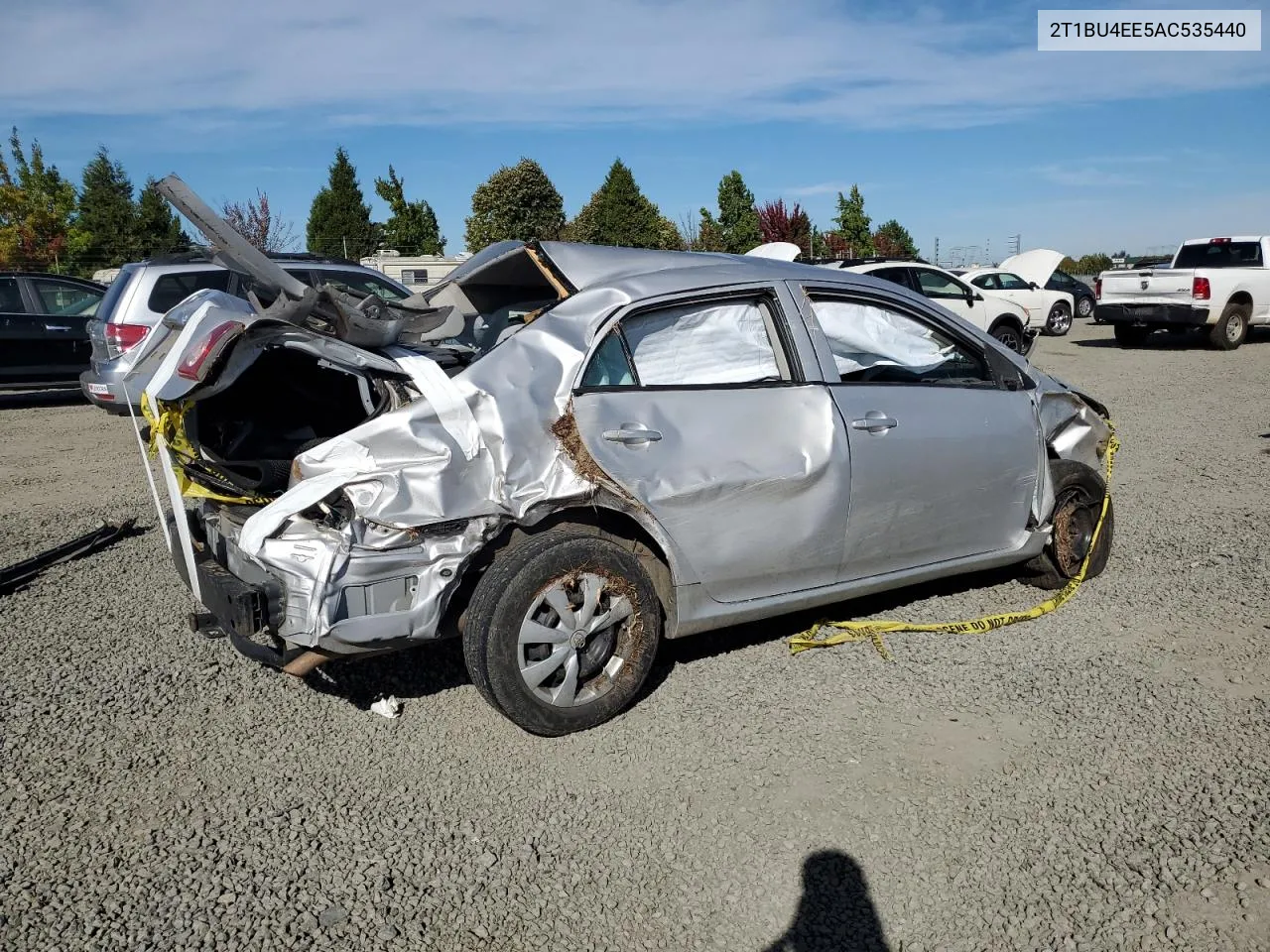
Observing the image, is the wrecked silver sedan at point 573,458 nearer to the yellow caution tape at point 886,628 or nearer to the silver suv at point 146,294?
the yellow caution tape at point 886,628

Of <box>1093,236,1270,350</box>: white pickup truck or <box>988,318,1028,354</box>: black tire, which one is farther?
<box>1093,236,1270,350</box>: white pickup truck

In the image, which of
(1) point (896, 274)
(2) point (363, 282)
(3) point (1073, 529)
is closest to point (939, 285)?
(1) point (896, 274)

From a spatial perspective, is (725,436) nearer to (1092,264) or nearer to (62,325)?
(62,325)

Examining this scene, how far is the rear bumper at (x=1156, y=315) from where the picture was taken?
17234mm

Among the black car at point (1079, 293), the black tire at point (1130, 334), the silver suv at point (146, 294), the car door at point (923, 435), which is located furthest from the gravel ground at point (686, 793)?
the black car at point (1079, 293)

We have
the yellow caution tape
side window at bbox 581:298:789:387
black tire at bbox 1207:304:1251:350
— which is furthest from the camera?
black tire at bbox 1207:304:1251:350

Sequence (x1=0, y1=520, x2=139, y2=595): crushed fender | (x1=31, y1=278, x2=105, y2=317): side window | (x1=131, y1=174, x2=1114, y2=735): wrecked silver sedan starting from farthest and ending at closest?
(x1=31, y1=278, x2=105, y2=317): side window → (x1=0, y1=520, x2=139, y2=595): crushed fender → (x1=131, y1=174, x2=1114, y2=735): wrecked silver sedan

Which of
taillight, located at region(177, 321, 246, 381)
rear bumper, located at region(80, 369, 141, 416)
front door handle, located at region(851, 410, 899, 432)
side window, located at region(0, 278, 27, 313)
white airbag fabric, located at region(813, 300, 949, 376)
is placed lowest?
rear bumper, located at region(80, 369, 141, 416)

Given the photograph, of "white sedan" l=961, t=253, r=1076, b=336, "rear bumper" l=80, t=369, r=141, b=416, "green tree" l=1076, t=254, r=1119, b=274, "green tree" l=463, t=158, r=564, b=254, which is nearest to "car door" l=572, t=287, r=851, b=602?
"rear bumper" l=80, t=369, r=141, b=416

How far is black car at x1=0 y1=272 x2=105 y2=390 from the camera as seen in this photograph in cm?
1266

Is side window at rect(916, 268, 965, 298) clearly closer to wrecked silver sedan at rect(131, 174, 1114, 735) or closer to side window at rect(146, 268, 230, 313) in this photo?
side window at rect(146, 268, 230, 313)

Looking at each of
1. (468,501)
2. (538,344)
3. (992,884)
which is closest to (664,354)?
(538,344)

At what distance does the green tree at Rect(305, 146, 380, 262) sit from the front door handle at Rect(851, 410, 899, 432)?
40979 mm

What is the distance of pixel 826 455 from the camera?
4125 mm
